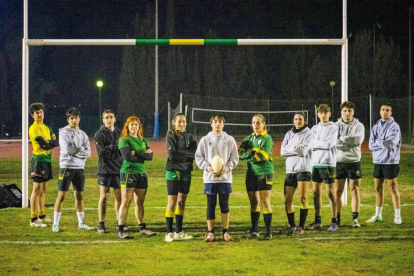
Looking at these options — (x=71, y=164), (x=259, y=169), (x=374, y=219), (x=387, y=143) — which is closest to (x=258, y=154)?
(x=259, y=169)

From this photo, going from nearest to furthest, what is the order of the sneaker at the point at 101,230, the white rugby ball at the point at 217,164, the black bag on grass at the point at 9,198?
the white rugby ball at the point at 217,164 < the sneaker at the point at 101,230 < the black bag on grass at the point at 9,198

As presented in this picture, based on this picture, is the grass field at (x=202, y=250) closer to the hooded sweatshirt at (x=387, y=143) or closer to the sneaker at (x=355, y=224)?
the sneaker at (x=355, y=224)

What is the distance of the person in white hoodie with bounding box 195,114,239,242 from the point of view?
631 centimetres

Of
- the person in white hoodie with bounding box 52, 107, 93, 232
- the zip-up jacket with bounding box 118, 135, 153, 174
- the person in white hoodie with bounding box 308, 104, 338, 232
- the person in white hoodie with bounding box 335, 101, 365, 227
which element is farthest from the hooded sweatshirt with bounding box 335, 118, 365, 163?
the person in white hoodie with bounding box 52, 107, 93, 232

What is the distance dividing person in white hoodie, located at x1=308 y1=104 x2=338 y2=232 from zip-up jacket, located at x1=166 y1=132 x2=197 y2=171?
189 centimetres

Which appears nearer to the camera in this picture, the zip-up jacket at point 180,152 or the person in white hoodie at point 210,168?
the person in white hoodie at point 210,168

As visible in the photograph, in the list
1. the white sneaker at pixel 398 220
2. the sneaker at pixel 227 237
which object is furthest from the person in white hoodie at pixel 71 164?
the white sneaker at pixel 398 220

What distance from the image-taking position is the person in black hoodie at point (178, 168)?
6.43 metres

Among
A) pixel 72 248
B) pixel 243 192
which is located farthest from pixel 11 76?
pixel 72 248

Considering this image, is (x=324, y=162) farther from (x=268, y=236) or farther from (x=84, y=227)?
(x=84, y=227)

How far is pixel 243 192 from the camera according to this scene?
433 inches

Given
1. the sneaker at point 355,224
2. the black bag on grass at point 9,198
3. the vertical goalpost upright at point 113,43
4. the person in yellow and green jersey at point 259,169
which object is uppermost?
the vertical goalpost upright at point 113,43

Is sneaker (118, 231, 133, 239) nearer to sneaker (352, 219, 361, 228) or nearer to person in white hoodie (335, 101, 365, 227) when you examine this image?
person in white hoodie (335, 101, 365, 227)

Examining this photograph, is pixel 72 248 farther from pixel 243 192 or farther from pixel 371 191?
pixel 371 191
